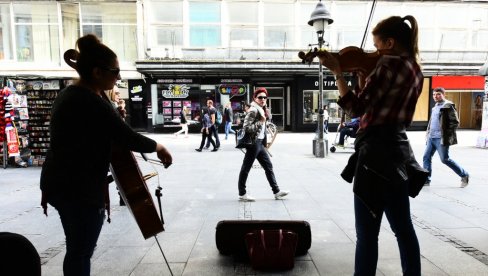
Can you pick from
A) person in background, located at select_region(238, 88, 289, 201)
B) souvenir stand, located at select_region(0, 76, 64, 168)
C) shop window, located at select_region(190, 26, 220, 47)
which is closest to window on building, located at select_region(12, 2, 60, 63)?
shop window, located at select_region(190, 26, 220, 47)

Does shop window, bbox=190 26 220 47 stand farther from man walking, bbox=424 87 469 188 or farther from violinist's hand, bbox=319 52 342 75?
violinist's hand, bbox=319 52 342 75

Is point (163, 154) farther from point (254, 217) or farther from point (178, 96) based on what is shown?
point (178, 96)

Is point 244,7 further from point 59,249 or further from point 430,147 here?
point 59,249

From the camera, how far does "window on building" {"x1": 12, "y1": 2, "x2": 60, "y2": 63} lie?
2088 centimetres

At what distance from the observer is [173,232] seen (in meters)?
4.28

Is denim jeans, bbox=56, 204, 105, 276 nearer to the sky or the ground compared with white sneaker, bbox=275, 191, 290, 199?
nearer to the sky

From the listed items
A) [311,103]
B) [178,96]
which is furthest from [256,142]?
[311,103]

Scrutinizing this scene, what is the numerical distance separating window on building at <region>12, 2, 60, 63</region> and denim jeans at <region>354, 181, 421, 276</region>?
75.8ft

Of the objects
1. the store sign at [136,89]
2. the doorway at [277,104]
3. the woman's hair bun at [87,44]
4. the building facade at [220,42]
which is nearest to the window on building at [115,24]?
the building facade at [220,42]

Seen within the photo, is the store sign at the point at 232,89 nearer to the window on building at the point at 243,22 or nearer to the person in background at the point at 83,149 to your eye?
the window on building at the point at 243,22

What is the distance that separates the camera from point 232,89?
21.4 metres

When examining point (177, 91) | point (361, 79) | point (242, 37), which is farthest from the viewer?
point (177, 91)

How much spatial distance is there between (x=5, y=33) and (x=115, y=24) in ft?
21.0

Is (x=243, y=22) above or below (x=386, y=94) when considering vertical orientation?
above
